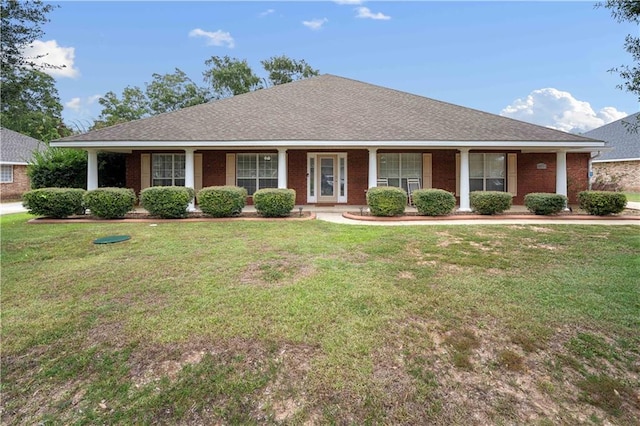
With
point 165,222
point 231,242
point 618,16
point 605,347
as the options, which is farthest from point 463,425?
point 165,222

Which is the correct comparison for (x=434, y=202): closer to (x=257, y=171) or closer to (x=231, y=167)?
(x=257, y=171)

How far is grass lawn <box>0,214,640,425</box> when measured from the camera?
2.43 metres

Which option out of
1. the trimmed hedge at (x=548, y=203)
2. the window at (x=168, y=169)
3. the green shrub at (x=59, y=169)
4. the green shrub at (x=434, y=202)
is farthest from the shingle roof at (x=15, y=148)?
the trimmed hedge at (x=548, y=203)

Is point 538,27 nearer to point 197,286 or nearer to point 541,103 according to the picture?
point 197,286

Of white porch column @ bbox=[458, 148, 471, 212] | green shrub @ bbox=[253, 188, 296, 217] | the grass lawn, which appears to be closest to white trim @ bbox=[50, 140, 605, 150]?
white porch column @ bbox=[458, 148, 471, 212]

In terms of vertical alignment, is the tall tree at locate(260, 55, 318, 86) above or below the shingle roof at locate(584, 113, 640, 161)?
above

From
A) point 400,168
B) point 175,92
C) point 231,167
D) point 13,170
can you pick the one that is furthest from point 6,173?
point 400,168

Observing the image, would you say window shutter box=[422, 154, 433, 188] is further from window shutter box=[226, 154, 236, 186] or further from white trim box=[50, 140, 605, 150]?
window shutter box=[226, 154, 236, 186]

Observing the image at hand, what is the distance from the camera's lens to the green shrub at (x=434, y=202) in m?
10.6

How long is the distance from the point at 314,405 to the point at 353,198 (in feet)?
38.4

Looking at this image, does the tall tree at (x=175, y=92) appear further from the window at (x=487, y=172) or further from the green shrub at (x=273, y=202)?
the window at (x=487, y=172)

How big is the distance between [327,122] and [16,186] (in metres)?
20.5

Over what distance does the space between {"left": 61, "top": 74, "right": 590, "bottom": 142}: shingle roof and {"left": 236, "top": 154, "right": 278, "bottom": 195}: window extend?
1463 mm

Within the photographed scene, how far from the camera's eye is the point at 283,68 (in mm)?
30750
